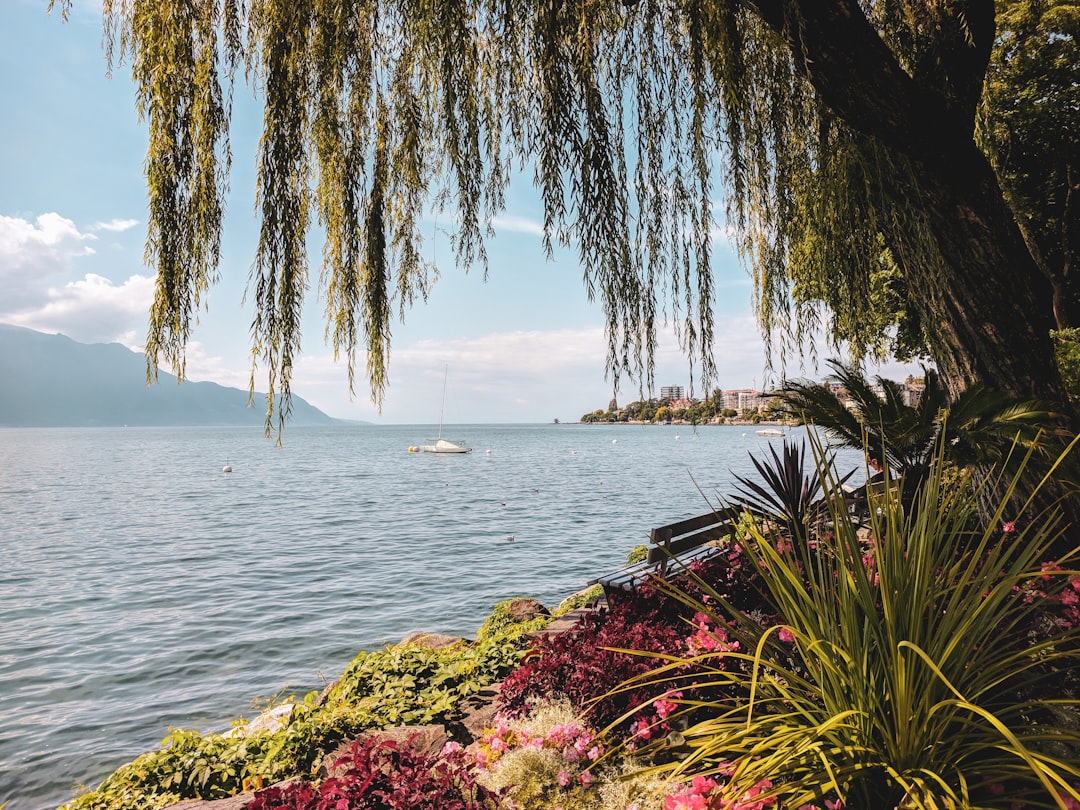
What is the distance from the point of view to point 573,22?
2.55 metres

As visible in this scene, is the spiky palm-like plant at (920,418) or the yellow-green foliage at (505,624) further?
the yellow-green foliage at (505,624)

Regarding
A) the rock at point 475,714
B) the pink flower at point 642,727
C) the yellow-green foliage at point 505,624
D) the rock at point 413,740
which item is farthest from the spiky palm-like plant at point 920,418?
the yellow-green foliage at point 505,624


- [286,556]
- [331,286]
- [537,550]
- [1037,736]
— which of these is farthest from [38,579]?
[1037,736]

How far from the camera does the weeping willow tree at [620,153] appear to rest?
233 cm

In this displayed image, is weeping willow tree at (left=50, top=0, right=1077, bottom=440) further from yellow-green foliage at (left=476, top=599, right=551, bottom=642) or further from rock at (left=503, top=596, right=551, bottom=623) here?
rock at (left=503, top=596, right=551, bottom=623)

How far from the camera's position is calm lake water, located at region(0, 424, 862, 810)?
22.7 feet

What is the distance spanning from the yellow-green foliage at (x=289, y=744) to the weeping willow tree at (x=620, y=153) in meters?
2.52

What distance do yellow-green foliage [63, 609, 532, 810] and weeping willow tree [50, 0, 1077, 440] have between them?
2.52 metres

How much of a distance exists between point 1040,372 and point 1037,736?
310cm

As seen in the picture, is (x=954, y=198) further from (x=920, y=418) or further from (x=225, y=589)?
(x=225, y=589)

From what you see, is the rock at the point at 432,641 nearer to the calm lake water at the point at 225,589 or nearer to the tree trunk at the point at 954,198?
the calm lake water at the point at 225,589

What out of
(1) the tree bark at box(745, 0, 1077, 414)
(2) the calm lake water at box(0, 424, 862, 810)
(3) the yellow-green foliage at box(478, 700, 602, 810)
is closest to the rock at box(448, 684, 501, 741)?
(3) the yellow-green foliage at box(478, 700, 602, 810)

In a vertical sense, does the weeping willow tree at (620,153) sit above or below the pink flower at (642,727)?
above

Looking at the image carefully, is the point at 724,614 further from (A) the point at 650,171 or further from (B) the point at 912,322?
(B) the point at 912,322
